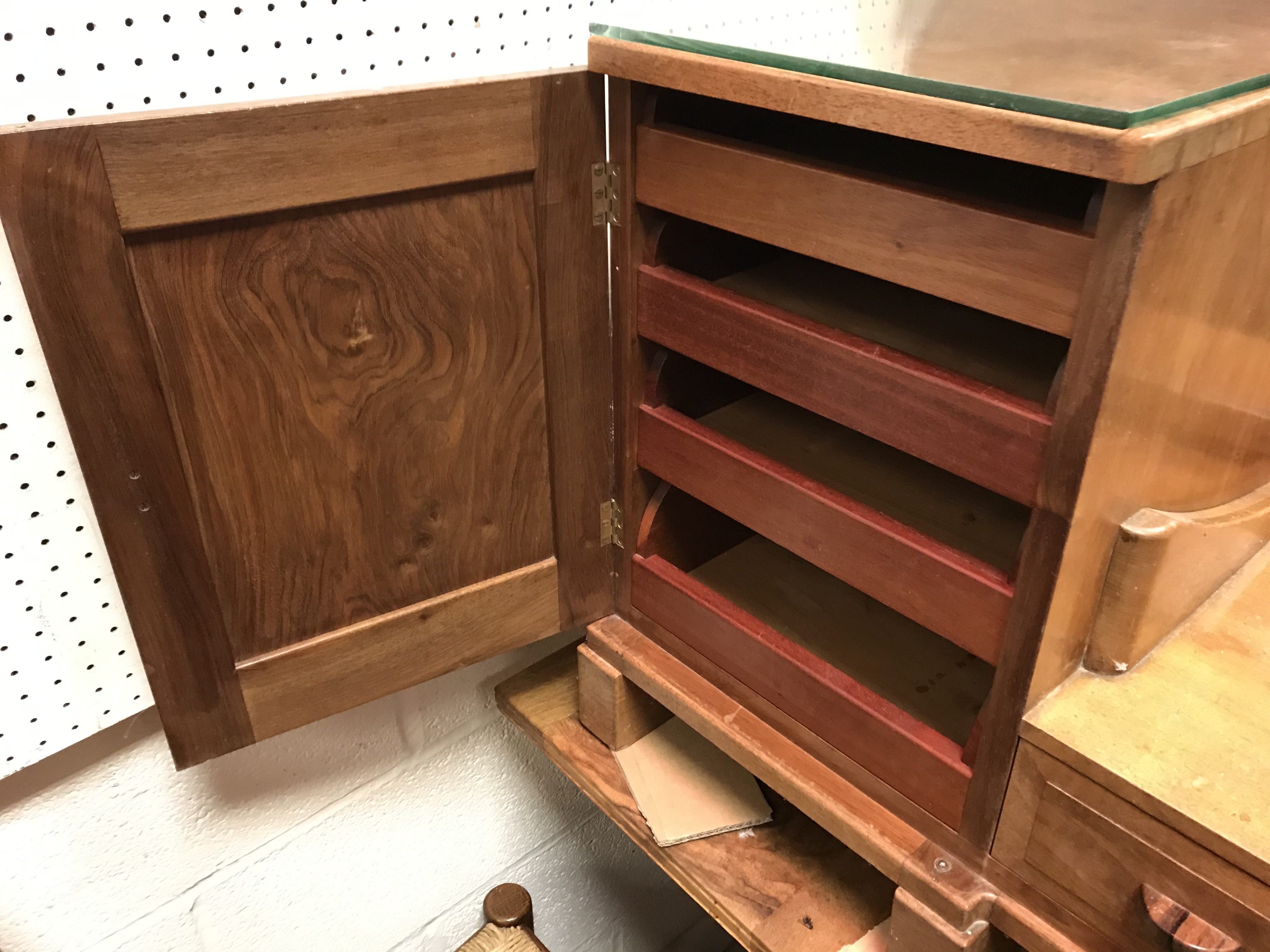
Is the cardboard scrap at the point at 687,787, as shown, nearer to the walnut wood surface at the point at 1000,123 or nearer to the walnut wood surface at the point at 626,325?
the walnut wood surface at the point at 626,325

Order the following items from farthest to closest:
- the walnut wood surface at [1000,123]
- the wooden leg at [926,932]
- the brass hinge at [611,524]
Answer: the brass hinge at [611,524] → the wooden leg at [926,932] → the walnut wood surface at [1000,123]

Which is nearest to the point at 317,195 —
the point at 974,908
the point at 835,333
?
the point at 835,333

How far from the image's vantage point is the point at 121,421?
63 centimetres

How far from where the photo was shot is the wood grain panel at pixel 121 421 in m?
0.56

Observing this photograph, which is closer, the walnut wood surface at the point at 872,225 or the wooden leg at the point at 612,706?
the walnut wood surface at the point at 872,225

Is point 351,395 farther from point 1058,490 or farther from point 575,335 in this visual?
point 1058,490

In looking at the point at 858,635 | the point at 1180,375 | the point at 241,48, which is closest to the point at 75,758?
the point at 241,48

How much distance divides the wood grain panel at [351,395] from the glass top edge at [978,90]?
20cm

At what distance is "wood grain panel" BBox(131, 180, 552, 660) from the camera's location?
66 cm

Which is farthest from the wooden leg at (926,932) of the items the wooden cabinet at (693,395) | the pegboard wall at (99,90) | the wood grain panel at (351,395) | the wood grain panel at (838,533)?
the pegboard wall at (99,90)

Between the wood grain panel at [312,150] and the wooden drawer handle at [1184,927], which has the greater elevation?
the wood grain panel at [312,150]

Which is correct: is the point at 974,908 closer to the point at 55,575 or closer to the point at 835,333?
the point at 835,333

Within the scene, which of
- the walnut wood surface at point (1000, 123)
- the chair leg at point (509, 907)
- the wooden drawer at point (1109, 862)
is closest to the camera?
the walnut wood surface at point (1000, 123)

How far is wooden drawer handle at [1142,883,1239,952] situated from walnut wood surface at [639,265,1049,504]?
0.28m
